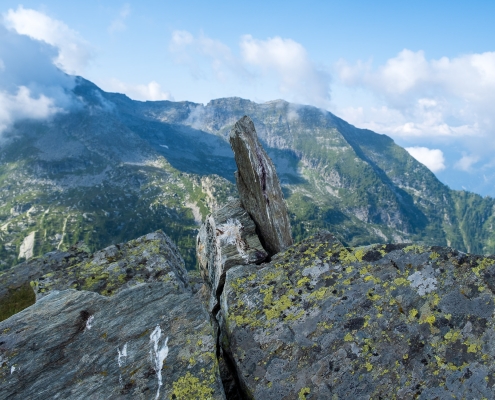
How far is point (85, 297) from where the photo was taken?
12453 mm

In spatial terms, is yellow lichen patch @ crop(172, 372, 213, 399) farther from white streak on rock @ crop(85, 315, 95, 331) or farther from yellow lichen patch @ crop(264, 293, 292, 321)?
white streak on rock @ crop(85, 315, 95, 331)

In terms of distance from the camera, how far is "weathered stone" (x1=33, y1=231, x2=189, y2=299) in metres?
15.5

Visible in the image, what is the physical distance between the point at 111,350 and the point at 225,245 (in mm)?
9253

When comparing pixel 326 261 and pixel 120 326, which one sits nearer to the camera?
pixel 120 326

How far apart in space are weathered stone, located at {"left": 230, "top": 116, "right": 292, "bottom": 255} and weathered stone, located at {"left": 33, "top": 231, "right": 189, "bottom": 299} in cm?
589

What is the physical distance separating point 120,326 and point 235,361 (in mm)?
4024

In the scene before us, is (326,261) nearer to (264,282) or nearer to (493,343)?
(264,282)

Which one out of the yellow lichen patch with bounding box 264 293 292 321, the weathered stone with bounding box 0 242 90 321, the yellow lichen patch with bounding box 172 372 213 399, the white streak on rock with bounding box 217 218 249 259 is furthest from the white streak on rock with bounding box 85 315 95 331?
the white streak on rock with bounding box 217 218 249 259

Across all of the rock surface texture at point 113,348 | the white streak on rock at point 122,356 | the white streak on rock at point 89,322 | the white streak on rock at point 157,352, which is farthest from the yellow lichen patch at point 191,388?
the white streak on rock at point 89,322

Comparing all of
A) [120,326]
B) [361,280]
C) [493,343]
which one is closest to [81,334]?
[120,326]

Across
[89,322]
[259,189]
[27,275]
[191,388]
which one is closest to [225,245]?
[259,189]

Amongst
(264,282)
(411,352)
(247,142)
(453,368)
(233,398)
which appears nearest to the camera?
(453,368)

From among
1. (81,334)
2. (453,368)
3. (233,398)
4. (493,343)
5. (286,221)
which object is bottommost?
(233,398)

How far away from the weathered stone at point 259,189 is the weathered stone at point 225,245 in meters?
0.72
